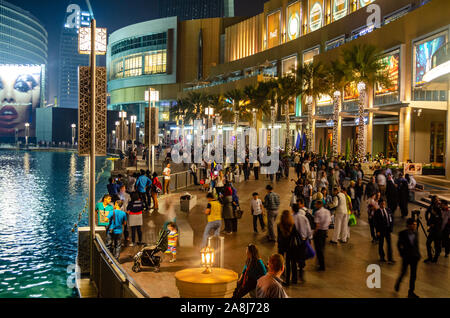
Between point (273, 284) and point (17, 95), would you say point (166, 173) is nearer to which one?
point (273, 284)

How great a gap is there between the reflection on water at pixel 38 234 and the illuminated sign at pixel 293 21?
43.7m

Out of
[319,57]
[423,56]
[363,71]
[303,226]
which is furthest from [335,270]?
[319,57]

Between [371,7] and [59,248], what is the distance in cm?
4023

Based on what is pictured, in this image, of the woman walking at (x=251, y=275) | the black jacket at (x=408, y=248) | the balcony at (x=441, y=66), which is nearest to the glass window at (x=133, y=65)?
the balcony at (x=441, y=66)

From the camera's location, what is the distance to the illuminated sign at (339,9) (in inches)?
2185

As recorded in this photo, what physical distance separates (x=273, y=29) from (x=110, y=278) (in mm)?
71027

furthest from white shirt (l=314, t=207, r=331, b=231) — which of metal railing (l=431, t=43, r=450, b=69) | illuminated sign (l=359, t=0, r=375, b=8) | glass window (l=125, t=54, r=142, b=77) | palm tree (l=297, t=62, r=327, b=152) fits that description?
glass window (l=125, t=54, r=142, b=77)

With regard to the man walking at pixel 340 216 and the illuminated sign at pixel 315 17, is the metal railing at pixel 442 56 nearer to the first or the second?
the man walking at pixel 340 216

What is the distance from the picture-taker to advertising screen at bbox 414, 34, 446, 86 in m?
31.8

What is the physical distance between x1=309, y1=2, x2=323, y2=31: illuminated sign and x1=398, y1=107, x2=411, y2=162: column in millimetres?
28492

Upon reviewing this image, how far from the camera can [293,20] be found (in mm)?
67500

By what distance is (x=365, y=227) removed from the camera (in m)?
16.1
